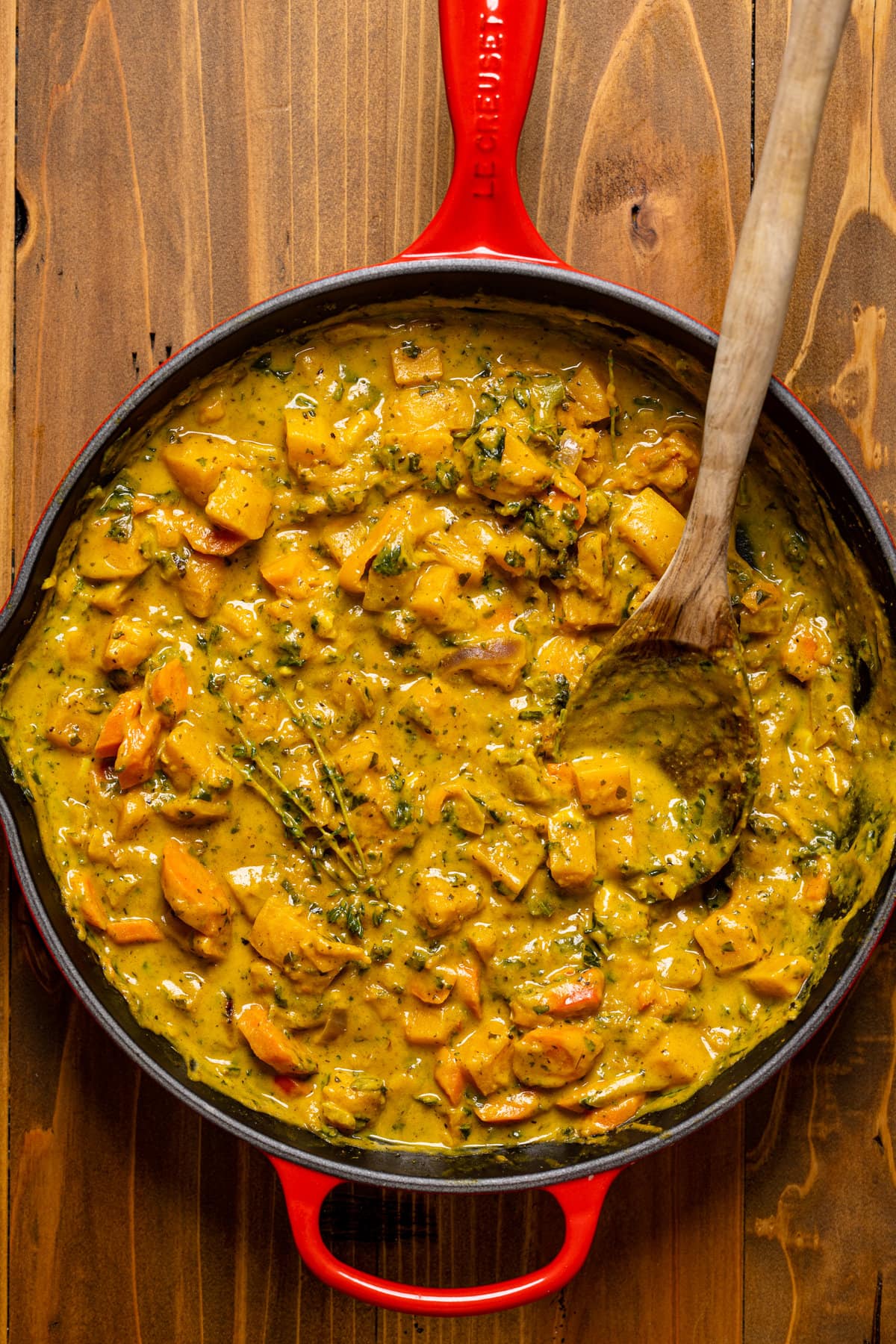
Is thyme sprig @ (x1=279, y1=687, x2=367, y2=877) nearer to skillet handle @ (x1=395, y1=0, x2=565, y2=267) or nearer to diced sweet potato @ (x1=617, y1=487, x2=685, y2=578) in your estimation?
diced sweet potato @ (x1=617, y1=487, x2=685, y2=578)

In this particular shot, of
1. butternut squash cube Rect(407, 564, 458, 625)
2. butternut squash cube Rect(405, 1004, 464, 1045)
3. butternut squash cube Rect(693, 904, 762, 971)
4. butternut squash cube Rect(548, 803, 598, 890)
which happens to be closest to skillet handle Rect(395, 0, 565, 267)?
butternut squash cube Rect(407, 564, 458, 625)

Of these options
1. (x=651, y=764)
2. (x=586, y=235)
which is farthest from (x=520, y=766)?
(x=586, y=235)

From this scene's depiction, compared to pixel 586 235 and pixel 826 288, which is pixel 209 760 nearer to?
pixel 586 235

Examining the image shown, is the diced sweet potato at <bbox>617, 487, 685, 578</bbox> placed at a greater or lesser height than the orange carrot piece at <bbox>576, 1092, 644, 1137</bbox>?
greater

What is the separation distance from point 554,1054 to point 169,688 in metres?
1.25

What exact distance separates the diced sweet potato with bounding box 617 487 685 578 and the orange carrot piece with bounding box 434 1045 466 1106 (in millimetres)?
1249

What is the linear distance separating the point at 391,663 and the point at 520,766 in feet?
1.28

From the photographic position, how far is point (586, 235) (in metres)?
2.91

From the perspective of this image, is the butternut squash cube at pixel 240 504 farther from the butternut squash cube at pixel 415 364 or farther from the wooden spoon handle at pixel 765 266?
the wooden spoon handle at pixel 765 266

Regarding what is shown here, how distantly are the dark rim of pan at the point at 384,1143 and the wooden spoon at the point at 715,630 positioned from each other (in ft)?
0.57

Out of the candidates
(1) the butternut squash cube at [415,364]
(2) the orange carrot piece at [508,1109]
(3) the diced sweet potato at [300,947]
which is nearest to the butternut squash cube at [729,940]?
(2) the orange carrot piece at [508,1109]

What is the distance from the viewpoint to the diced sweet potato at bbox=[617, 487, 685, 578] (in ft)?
9.02

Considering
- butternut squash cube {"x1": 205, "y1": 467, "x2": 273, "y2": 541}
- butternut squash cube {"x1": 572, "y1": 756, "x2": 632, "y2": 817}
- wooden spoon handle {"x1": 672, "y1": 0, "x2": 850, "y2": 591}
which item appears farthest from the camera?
butternut squash cube {"x1": 572, "y1": 756, "x2": 632, "y2": 817}

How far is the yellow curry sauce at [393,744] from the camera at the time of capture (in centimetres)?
275
